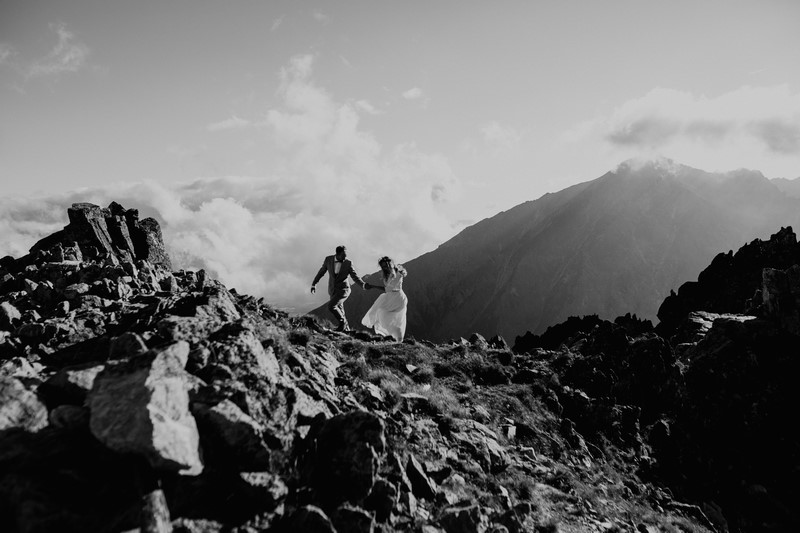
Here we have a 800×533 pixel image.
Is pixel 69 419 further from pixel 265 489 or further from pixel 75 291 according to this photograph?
pixel 75 291

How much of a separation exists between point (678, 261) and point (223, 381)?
760 ft

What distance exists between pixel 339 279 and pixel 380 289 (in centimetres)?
205

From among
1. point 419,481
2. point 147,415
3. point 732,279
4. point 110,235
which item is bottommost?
point 732,279

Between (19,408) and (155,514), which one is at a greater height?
(19,408)

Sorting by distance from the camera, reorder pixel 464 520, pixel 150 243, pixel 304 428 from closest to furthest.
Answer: pixel 464 520, pixel 304 428, pixel 150 243

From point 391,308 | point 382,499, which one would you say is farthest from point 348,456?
point 391,308

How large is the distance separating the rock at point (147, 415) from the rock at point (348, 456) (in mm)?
1874

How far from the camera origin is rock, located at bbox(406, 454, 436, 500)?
7.60 metres

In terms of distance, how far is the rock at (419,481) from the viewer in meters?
7.60

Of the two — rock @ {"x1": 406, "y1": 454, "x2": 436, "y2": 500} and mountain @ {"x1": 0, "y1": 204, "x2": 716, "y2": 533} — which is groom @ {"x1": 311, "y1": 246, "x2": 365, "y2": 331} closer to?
mountain @ {"x1": 0, "y1": 204, "x2": 716, "y2": 533}

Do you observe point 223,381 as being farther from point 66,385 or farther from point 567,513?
point 567,513

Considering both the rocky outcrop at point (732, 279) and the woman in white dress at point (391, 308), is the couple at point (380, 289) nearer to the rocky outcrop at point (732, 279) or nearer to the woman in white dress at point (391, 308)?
the woman in white dress at point (391, 308)

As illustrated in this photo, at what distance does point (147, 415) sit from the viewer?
17.3ft

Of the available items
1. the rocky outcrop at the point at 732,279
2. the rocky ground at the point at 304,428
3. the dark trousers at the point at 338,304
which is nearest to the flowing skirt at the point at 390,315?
the dark trousers at the point at 338,304
